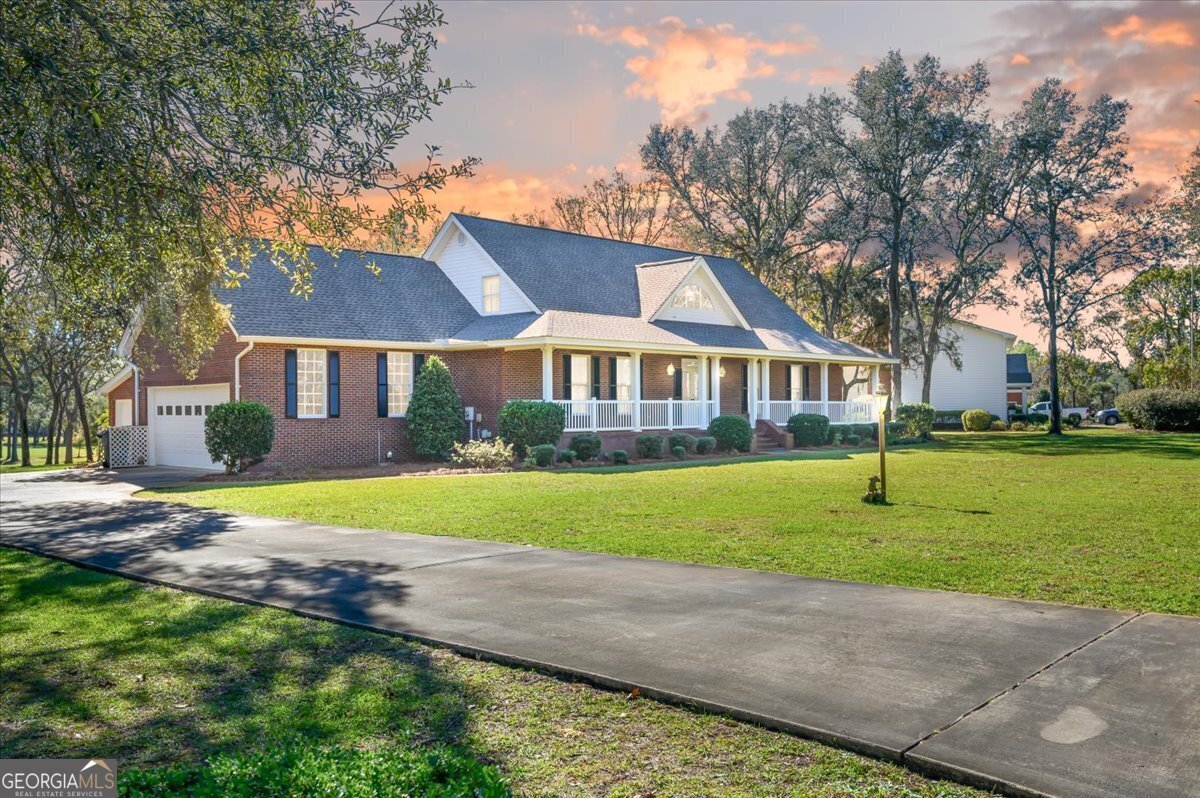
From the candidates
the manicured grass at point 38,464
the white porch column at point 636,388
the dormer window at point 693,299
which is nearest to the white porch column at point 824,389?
the dormer window at point 693,299

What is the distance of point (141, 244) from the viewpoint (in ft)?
30.2

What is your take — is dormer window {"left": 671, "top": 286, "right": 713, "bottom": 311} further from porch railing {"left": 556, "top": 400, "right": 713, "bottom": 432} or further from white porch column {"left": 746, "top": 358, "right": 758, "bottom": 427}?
porch railing {"left": 556, "top": 400, "right": 713, "bottom": 432}

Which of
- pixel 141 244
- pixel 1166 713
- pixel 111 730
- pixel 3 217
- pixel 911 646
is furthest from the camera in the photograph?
pixel 141 244

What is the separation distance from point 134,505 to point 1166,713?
52.4 ft

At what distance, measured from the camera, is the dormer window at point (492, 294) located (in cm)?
2959

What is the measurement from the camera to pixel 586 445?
25203 mm

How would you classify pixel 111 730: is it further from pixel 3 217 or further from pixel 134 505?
pixel 134 505

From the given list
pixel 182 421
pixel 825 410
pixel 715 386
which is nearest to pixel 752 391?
pixel 715 386

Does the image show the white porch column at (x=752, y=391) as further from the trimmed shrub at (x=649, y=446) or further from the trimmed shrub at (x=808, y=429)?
the trimmed shrub at (x=649, y=446)

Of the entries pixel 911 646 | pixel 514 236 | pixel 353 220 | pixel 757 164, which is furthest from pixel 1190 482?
pixel 757 164

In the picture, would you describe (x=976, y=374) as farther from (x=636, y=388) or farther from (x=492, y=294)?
(x=492, y=294)

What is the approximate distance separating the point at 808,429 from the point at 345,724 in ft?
94.5

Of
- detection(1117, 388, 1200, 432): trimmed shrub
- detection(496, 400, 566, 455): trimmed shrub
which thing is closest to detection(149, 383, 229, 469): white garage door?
detection(496, 400, 566, 455): trimmed shrub

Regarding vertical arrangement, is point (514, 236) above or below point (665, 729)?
above
